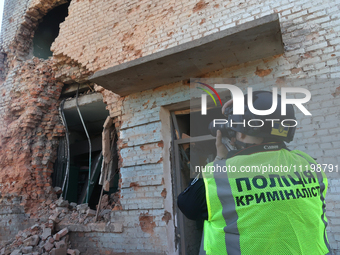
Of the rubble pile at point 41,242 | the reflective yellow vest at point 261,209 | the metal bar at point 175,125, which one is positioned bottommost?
the rubble pile at point 41,242

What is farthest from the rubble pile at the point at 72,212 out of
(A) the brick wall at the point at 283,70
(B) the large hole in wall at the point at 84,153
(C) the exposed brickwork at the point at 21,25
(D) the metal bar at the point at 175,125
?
(C) the exposed brickwork at the point at 21,25

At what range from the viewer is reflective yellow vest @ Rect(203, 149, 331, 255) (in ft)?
3.82

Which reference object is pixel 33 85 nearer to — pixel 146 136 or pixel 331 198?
pixel 146 136

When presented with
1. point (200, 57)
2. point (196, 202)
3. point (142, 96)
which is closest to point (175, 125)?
point (142, 96)

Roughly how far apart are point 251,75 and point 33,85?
479 centimetres

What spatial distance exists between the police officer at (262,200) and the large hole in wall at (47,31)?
7066 mm

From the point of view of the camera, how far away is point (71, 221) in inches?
166

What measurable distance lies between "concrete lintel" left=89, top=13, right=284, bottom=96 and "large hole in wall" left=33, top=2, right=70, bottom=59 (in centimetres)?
445

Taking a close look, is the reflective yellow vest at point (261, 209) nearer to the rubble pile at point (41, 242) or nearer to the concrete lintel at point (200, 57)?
the concrete lintel at point (200, 57)

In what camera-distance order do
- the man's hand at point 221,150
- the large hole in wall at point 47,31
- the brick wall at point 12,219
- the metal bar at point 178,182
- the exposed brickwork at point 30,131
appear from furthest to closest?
the large hole in wall at point 47,31 < the exposed brickwork at point 30,131 < the brick wall at point 12,219 < the metal bar at point 178,182 < the man's hand at point 221,150

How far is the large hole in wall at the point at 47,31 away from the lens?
672 centimetres

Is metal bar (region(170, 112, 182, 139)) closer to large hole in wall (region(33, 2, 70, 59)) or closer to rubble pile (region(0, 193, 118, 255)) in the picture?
rubble pile (region(0, 193, 118, 255))

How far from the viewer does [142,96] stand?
398cm

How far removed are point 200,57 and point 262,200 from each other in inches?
91.1
